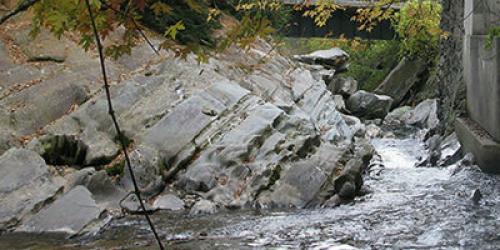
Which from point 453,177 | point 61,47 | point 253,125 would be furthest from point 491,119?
point 61,47

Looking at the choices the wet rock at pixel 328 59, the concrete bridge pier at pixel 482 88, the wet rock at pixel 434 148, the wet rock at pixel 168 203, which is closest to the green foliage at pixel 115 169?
the wet rock at pixel 168 203

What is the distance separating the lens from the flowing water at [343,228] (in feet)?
23.2

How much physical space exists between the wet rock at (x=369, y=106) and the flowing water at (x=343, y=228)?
1315cm

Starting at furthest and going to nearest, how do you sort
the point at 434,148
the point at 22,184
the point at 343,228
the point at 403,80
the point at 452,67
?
the point at 403,80
the point at 452,67
the point at 434,148
the point at 22,184
the point at 343,228

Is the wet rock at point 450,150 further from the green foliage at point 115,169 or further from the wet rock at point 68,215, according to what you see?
the wet rock at point 68,215

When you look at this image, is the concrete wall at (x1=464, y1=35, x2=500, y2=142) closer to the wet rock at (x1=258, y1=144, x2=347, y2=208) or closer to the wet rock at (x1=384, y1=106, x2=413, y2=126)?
the wet rock at (x1=258, y1=144, x2=347, y2=208)

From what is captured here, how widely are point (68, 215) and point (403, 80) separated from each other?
833 inches

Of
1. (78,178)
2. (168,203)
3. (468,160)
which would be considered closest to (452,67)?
(468,160)

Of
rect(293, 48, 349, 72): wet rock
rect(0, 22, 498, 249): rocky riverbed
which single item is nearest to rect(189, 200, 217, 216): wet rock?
rect(0, 22, 498, 249): rocky riverbed

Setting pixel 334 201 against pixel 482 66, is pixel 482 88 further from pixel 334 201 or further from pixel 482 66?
pixel 334 201

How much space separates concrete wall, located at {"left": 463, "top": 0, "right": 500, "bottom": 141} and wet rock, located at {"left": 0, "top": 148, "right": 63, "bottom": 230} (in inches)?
323

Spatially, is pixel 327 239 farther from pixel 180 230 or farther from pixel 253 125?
pixel 253 125

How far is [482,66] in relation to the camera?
12.9 metres

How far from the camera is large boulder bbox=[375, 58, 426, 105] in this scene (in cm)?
2611
